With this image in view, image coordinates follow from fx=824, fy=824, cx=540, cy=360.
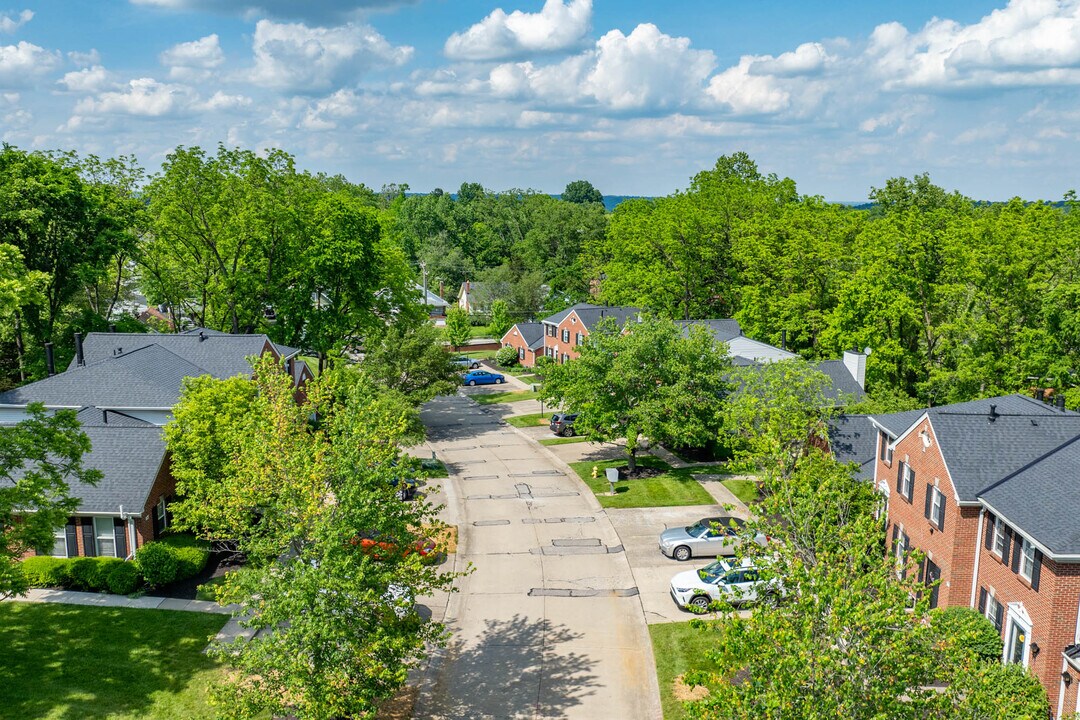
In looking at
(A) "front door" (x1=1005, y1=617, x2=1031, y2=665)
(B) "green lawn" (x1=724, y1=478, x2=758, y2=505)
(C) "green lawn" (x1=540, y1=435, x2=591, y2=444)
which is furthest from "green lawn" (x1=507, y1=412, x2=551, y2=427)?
(A) "front door" (x1=1005, y1=617, x2=1031, y2=665)

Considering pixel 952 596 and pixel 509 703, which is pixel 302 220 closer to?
pixel 509 703

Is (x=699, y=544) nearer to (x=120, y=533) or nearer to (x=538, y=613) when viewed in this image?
(x=538, y=613)

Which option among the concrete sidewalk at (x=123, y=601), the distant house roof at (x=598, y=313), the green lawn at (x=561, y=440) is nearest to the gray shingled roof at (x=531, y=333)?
the distant house roof at (x=598, y=313)

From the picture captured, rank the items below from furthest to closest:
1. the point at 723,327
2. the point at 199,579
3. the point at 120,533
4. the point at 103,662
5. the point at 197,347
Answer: the point at 723,327 → the point at 197,347 → the point at 120,533 → the point at 199,579 → the point at 103,662

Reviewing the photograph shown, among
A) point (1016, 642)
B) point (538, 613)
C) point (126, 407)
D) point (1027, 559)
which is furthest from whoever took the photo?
point (126, 407)

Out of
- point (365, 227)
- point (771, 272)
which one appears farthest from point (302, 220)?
point (771, 272)

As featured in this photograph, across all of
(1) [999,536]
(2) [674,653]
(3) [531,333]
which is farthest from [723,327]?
(2) [674,653]

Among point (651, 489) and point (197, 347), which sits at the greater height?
point (197, 347)

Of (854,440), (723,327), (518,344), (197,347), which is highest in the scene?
(197,347)
